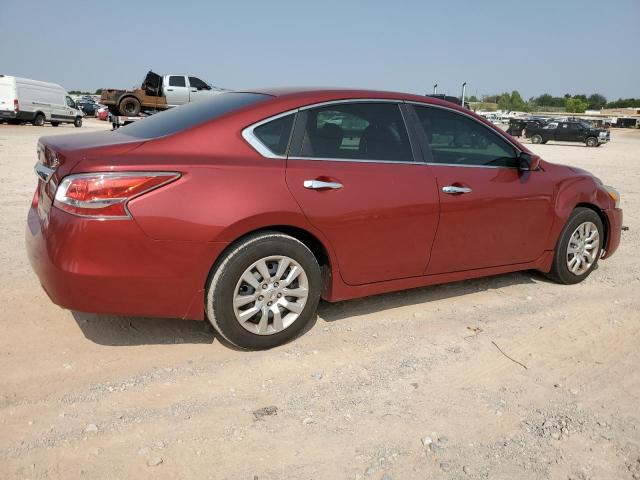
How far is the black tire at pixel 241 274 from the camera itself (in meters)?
3.26

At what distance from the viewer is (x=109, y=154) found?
3.06m

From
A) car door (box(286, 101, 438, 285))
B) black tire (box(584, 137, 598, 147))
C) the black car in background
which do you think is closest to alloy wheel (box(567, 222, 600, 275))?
car door (box(286, 101, 438, 285))

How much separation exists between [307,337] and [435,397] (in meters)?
1.03

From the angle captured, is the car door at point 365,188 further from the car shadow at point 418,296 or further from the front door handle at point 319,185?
the car shadow at point 418,296

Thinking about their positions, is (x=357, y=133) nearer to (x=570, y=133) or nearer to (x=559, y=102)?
(x=570, y=133)

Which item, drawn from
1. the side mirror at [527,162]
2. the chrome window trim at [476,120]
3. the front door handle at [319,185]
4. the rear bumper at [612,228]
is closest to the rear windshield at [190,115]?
the front door handle at [319,185]

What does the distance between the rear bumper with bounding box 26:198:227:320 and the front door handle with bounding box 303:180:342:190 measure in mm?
646

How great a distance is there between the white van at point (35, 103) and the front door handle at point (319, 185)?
2930 centimetres

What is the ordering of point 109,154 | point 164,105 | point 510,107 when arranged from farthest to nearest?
point 510,107, point 164,105, point 109,154

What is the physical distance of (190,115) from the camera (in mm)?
3684

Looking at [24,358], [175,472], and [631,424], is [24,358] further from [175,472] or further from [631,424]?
[631,424]

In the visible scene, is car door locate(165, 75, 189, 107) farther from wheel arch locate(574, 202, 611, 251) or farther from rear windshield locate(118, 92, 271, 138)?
wheel arch locate(574, 202, 611, 251)

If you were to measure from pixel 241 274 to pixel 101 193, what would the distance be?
0.88 meters

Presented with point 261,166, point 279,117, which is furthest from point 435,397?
point 279,117
